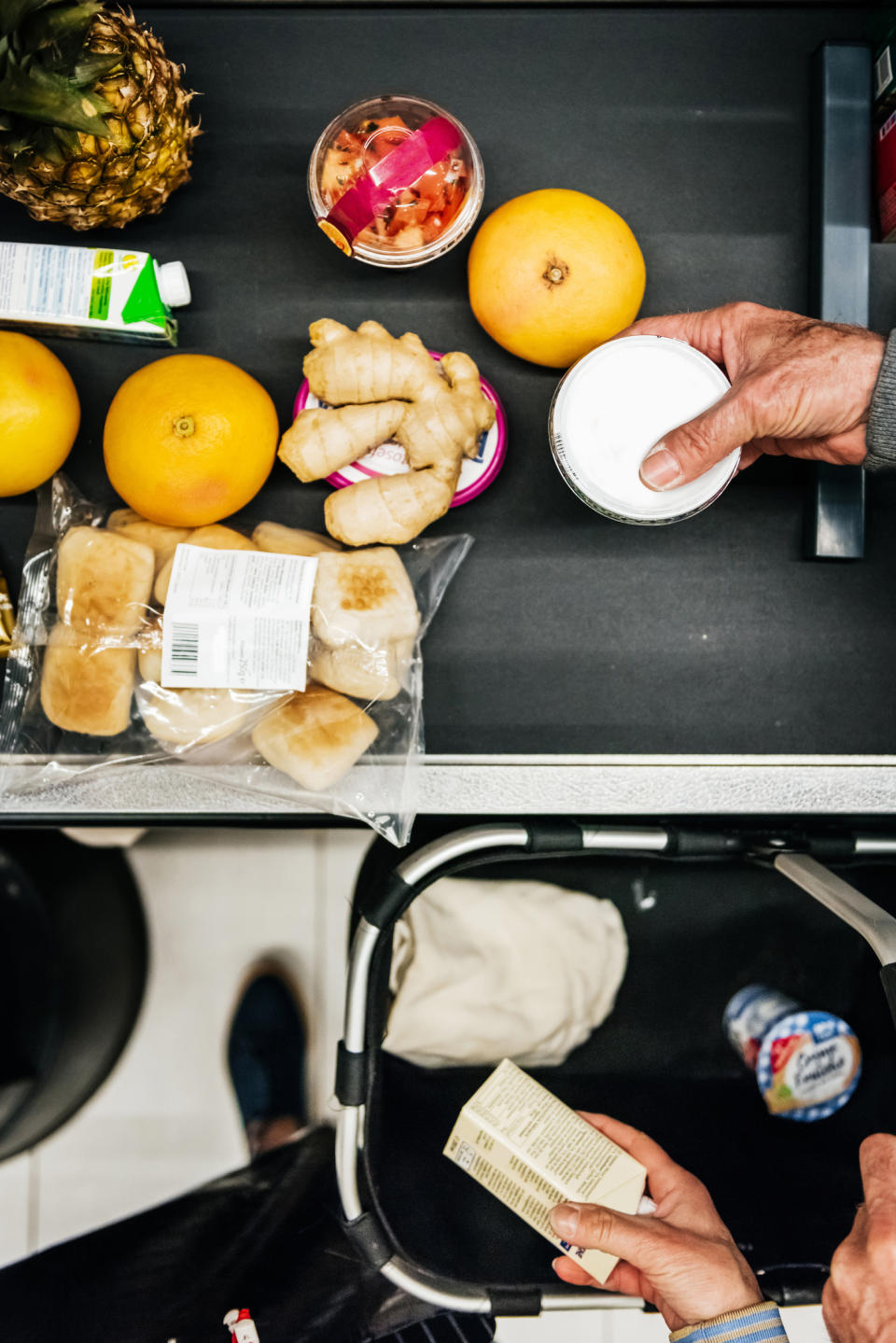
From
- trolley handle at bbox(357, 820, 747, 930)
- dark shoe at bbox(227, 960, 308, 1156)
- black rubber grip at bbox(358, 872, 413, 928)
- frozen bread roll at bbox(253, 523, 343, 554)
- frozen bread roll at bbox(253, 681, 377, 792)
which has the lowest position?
dark shoe at bbox(227, 960, 308, 1156)

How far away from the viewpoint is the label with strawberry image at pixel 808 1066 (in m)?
0.96

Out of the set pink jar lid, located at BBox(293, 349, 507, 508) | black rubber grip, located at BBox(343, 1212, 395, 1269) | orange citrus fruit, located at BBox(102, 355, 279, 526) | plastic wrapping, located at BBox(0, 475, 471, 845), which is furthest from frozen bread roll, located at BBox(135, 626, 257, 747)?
black rubber grip, located at BBox(343, 1212, 395, 1269)

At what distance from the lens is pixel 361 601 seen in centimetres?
80

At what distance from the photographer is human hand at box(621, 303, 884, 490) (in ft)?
2.36

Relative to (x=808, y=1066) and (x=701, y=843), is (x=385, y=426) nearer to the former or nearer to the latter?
(x=701, y=843)

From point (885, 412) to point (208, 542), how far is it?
1.99ft

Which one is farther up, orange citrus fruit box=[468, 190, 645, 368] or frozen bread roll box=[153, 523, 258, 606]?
orange citrus fruit box=[468, 190, 645, 368]

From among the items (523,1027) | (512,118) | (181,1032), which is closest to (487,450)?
(512,118)

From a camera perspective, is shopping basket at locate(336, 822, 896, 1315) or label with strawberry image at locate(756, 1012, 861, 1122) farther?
label with strawberry image at locate(756, 1012, 861, 1122)

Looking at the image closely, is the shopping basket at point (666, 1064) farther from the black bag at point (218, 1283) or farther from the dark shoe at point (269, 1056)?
the dark shoe at point (269, 1056)

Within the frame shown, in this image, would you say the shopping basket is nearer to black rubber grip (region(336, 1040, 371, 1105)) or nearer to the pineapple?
black rubber grip (region(336, 1040, 371, 1105))

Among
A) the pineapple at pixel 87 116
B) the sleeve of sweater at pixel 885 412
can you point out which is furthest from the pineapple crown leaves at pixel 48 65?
the sleeve of sweater at pixel 885 412

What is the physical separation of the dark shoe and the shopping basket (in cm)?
38

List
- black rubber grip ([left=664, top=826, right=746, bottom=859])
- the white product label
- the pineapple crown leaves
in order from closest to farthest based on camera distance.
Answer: the pineapple crown leaves → the white product label → black rubber grip ([left=664, top=826, right=746, bottom=859])
